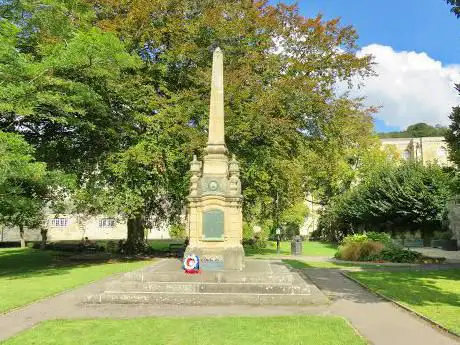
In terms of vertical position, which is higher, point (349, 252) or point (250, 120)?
point (250, 120)

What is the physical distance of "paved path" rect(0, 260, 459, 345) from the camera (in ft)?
29.2

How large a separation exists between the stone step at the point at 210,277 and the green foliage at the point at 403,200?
83.0 feet

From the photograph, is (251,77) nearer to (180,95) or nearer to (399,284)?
(180,95)

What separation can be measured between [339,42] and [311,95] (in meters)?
4.35

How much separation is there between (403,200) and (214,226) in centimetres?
2680

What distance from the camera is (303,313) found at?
1108 centimetres

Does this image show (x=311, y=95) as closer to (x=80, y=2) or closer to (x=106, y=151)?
(x=106, y=151)

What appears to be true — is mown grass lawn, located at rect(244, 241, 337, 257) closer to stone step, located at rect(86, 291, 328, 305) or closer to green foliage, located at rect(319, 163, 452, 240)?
green foliage, located at rect(319, 163, 452, 240)

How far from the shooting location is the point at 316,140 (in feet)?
87.8

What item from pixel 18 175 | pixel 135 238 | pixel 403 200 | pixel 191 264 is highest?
pixel 403 200

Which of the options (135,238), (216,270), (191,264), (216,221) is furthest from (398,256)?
(135,238)

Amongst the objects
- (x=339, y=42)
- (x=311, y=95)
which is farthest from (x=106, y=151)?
(x=339, y=42)

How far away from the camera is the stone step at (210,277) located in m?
13.4

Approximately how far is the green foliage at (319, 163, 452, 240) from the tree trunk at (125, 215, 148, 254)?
21030 mm
